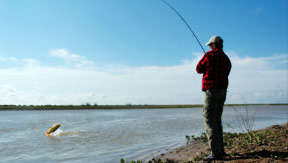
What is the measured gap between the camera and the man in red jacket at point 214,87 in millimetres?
4062

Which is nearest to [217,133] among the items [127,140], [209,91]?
[209,91]

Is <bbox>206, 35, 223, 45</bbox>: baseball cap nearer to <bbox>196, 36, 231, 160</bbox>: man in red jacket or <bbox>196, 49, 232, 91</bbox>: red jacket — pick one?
<bbox>196, 36, 231, 160</bbox>: man in red jacket

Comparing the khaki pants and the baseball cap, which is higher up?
the baseball cap

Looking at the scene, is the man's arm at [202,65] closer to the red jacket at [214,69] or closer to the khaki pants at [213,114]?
the red jacket at [214,69]

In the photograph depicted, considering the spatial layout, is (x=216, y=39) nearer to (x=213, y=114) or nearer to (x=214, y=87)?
(x=214, y=87)

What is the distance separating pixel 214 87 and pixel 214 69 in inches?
12.9

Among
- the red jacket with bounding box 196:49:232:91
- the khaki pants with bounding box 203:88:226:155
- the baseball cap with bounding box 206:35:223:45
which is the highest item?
the baseball cap with bounding box 206:35:223:45

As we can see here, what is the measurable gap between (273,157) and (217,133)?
3.51 feet

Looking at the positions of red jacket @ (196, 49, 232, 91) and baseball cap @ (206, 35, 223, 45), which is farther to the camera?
baseball cap @ (206, 35, 223, 45)

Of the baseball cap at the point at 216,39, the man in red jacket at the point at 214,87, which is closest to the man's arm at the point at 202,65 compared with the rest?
the man in red jacket at the point at 214,87

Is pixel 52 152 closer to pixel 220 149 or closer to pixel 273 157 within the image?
pixel 220 149

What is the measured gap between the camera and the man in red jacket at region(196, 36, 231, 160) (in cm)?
406

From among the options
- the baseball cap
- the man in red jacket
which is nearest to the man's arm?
the man in red jacket

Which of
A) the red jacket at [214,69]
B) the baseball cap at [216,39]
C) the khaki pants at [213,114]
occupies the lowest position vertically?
the khaki pants at [213,114]
